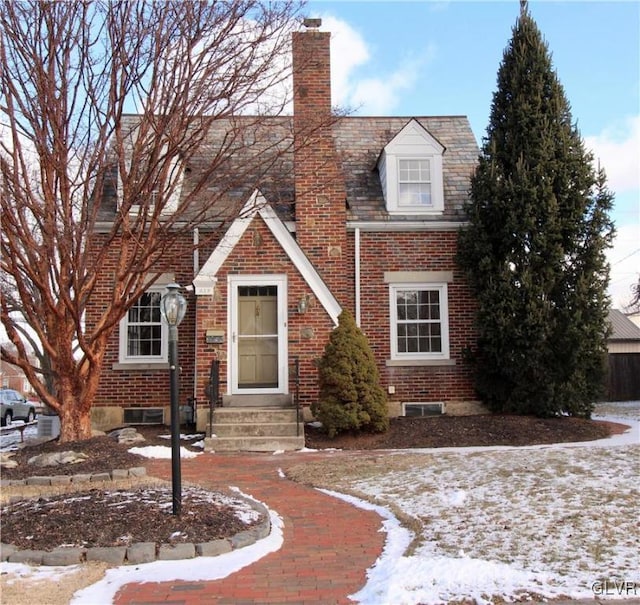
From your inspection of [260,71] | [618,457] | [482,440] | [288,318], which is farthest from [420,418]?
[260,71]

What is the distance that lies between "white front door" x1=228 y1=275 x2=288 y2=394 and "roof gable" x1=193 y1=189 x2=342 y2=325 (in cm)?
43

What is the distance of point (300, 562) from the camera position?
16.7 ft

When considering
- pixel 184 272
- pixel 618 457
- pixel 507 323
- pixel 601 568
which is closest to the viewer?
pixel 601 568

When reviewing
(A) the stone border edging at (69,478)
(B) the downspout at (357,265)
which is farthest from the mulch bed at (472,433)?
(A) the stone border edging at (69,478)

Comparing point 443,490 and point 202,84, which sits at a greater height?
point 202,84

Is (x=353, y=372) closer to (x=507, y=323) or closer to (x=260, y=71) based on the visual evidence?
(x=507, y=323)

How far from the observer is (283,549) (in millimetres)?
5430

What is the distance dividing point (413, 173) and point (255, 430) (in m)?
6.94

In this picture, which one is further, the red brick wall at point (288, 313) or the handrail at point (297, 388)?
the red brick wall at point (288, 313)

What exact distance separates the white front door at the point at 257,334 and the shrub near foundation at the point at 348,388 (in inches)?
53.9

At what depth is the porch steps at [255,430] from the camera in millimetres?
10664

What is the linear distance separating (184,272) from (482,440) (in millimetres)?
7140

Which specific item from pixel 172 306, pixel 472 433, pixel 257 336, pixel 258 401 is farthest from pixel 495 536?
pixel 257 336

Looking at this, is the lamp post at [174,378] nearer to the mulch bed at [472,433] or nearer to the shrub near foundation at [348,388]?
the shrub near foundation at [348,388]
